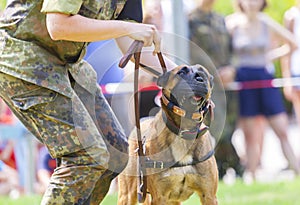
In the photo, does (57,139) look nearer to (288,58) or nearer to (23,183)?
A: (23,183)

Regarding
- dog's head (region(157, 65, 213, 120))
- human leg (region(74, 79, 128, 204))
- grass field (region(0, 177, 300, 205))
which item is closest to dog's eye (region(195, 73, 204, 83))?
dog's head (region(157, 65, 213, 120))

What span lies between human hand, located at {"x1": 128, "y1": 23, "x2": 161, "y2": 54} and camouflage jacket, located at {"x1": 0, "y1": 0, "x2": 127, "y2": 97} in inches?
8.9

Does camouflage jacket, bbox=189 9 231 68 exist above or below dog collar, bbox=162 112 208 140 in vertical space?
above

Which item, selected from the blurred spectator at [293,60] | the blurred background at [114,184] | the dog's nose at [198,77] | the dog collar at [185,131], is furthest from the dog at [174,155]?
the blurred spectator at [293,60]

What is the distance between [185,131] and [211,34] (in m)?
4.37

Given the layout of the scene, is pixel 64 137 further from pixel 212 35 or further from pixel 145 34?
pixel 212 35

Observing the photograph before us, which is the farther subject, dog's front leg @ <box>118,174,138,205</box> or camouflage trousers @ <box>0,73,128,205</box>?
dog's front leg @ <box>118,174,138,205</box>

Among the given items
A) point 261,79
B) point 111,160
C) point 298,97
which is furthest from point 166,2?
point 111,160

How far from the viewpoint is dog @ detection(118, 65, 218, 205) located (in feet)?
16.9

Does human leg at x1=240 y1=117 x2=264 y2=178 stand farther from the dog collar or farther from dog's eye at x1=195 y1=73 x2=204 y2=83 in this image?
dog's eye at x1=195 y1=73 x2=204 y2=83

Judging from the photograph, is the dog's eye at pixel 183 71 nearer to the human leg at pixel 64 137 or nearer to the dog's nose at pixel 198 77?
the dog's nose at pixel 198 77

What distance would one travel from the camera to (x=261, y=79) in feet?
32.8

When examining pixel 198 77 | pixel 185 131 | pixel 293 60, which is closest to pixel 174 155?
pixel 185 131

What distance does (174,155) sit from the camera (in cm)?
542
